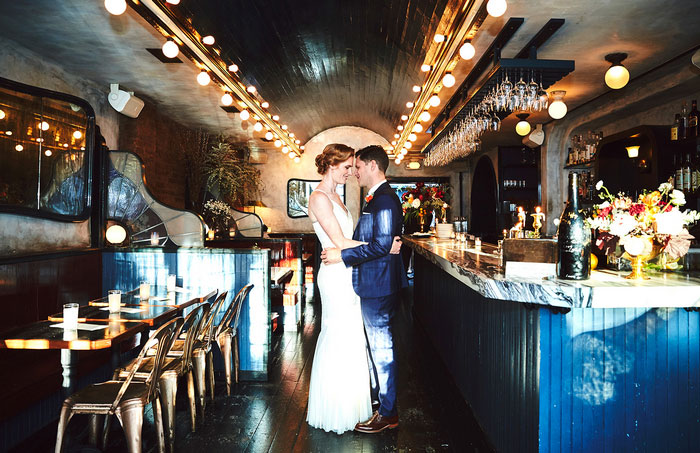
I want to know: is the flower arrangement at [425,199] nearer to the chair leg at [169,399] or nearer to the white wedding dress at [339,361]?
the white wedding dress at [339,361]

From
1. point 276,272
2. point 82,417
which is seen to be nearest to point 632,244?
point 82,417

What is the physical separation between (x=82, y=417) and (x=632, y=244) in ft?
12.2

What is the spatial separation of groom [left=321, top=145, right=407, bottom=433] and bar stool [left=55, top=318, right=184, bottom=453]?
1088 millimetres

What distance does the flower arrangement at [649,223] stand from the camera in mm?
2230

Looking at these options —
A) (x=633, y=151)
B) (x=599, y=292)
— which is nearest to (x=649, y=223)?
(x=599, y=292)

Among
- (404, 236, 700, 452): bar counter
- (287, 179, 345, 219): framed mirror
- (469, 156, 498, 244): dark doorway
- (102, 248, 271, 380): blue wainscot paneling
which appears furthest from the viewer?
(469, 156, 498, 244): dark doorway

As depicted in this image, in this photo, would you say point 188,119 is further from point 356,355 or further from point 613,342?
point 613,342

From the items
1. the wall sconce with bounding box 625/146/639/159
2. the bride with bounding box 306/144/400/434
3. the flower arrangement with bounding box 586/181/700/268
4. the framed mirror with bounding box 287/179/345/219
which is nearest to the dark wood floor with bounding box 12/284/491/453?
the bride with bounding box 306/144/400/434

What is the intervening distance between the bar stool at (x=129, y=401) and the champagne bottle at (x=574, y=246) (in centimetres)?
208

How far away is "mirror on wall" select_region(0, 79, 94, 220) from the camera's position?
405cm

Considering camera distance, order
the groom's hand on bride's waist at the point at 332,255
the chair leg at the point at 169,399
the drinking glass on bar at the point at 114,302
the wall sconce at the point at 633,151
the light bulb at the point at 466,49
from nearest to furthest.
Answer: the chair leg at the point at 169,399 → the groom's hand on bride's waist at the point at 332,255 → the drinking glass on bar at the point at 114,302 → the light bulb at the point at 466,49 → the wall sconce at the point at 633,151

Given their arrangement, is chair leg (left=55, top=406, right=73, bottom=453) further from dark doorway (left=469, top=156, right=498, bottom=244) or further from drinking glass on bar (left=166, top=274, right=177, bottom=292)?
dark doorway (left=469, top=156, right=498, bottom=244)

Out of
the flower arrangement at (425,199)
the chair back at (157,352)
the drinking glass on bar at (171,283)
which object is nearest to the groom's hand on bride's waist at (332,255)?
the chair back at (157,352)

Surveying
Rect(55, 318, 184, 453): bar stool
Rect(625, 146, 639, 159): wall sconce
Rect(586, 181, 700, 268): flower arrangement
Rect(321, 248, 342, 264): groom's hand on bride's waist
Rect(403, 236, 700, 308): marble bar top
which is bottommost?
Rect(55, 318, 184, 453): bar stool
